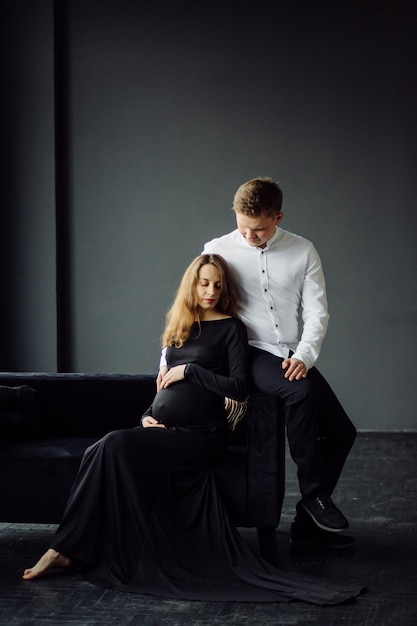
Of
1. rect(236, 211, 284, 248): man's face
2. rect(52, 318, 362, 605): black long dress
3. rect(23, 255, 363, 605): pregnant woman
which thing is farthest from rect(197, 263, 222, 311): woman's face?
rect(236, 211, 284, 248): man's face

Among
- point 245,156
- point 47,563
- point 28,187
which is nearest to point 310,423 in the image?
point 47,563

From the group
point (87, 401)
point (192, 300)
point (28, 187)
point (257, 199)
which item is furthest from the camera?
point (28, 187)

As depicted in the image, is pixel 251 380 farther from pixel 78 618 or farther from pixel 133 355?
pixel 133 355

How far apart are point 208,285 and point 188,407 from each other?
56 cm

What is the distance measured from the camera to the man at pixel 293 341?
456 centimetres

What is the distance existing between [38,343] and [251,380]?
3090mm

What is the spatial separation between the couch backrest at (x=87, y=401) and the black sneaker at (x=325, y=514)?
3.12 feet

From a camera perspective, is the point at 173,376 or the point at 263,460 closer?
the point at 263,460

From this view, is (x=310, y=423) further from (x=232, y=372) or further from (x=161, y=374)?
(x=161, y=374)

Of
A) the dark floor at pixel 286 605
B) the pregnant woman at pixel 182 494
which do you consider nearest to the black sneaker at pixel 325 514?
the dark floor at pixel 286 605

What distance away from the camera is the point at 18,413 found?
4844 millimetres

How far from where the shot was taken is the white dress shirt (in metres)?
4.70

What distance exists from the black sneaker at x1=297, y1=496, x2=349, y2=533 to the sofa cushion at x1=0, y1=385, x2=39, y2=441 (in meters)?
1.36

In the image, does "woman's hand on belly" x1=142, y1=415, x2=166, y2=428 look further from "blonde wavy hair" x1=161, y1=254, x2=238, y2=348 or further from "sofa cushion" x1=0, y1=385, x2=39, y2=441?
"sofa cushion" x1=0, y1=385, x2=39, y2=441
